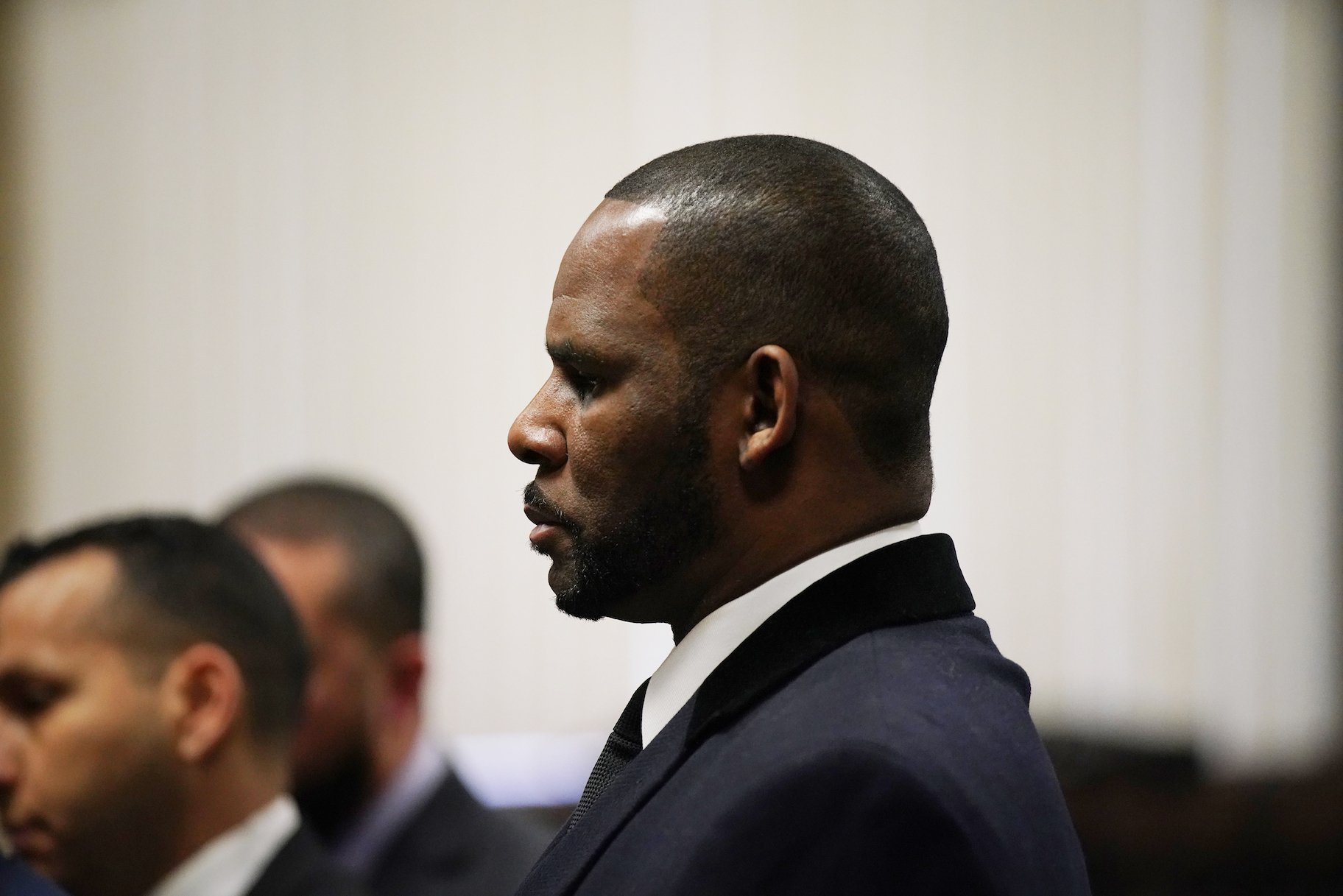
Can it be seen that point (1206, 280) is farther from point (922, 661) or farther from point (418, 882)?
point (922, 661)

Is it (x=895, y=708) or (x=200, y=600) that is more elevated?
(x=895, y=708)

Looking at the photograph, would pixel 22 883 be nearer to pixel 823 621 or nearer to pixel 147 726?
pixel 147 726

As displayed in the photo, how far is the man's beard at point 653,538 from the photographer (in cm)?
107

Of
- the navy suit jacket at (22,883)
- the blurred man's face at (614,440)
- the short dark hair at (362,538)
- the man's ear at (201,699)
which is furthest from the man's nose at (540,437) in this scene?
the short dark hair at (362,538)

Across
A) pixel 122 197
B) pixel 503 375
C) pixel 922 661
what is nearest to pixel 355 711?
pixel 922 661

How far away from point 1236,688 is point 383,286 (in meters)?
3.40

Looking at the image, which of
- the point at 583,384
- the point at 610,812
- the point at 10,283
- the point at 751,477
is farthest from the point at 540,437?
the point at 10,283

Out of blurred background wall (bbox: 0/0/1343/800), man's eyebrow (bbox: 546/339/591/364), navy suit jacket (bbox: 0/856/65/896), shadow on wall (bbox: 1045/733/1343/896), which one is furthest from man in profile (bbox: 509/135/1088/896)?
blurred background wall (bbox: 0/0/1343/800)

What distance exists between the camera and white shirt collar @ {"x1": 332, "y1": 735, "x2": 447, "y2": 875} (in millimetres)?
2463

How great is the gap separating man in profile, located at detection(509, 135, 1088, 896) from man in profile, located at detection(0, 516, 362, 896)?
2.50ft

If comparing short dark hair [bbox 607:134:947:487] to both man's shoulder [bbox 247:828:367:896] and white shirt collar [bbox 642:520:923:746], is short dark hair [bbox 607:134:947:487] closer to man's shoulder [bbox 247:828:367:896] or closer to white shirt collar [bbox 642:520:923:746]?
white shirt collar [bbox 642:520:923:746]

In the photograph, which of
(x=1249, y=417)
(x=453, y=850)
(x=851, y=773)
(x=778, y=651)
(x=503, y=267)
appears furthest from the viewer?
(x=1249, y=417)

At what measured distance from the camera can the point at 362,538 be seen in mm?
2535

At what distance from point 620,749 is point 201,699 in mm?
777
